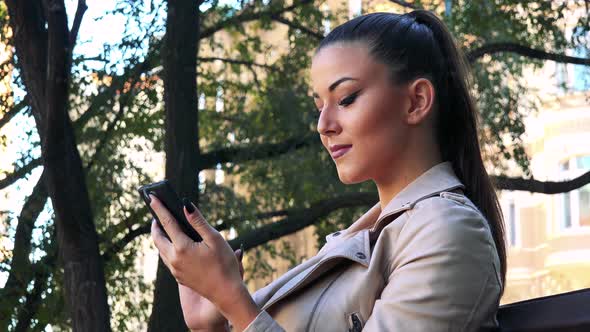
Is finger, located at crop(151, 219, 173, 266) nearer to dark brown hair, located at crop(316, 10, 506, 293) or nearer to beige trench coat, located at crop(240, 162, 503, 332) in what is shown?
beige trench coat, located at crop(240, 162, 503, 332)

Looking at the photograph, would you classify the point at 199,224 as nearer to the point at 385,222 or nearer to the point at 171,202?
the point at 171,202

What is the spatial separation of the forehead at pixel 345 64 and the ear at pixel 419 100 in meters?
0.08

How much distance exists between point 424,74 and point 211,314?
0.67m

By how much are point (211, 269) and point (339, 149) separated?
1.23 feet

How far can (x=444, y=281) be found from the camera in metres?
2.01

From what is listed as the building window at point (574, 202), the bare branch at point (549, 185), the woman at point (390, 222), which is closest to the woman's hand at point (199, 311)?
the woman at point (390, 222)

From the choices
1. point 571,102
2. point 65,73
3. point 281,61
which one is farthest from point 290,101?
point 571,102

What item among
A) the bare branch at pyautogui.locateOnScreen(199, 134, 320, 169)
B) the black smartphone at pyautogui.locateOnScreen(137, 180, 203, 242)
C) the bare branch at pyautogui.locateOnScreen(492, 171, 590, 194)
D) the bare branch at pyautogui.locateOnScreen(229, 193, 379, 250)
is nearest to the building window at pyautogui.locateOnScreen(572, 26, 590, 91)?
the bare branch at pyautogui.locateOnScreen(492, 171, 590, 194)

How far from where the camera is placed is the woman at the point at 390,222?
2.03 metres

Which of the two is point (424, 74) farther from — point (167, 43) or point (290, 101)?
point (290, 101)

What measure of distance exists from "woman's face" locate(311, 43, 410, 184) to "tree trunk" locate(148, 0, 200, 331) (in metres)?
6.72

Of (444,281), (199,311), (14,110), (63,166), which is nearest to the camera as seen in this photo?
(444,281)

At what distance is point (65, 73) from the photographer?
7.29 metres

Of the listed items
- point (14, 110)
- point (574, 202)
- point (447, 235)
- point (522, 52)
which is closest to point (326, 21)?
point (522, 52)
